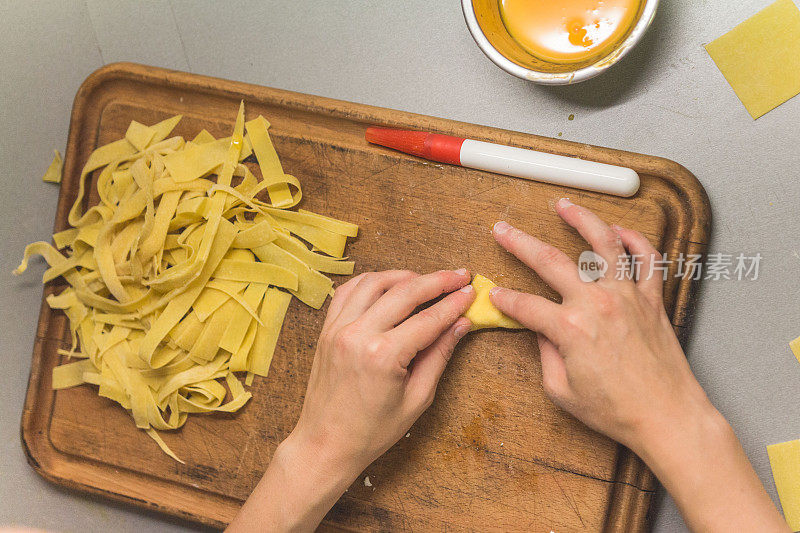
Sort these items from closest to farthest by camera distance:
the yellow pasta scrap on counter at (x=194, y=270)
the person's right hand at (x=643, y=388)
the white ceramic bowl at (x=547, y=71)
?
the person's right hand at (x=643, y=388), the white ceramic bowl at (x=547, y=71), the yellow pasta scrap on counter at (x=194, y=270)

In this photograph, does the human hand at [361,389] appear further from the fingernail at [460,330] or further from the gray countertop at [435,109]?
the gray countertop at [435,109]

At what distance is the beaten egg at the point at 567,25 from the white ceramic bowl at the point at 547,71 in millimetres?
37

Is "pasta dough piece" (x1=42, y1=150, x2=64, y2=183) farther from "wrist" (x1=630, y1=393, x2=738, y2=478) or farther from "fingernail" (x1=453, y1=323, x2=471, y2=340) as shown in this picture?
"wrist" (x1=630, y1=393, x2=738, y2=478)

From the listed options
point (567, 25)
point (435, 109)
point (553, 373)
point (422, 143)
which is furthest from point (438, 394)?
point (567, 25)

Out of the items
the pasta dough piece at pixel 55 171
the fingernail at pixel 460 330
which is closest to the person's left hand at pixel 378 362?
the fingernail at pixel 460 330

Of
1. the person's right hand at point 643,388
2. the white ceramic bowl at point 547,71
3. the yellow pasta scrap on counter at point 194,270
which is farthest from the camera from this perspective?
the yellow pasta scrap on counter at point 194,270

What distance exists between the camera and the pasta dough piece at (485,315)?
1.08 m

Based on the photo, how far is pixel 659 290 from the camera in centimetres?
105

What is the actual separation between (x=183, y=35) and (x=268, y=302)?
718 millimetres

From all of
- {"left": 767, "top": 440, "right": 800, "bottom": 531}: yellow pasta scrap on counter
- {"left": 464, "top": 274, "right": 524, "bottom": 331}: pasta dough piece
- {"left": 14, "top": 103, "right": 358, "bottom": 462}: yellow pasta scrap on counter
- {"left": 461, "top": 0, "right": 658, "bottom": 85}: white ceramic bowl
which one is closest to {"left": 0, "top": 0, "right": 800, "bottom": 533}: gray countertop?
{"left": 767, "top": 440, "right": 800, "bottom": 531}: yellow pasta scrap on counter

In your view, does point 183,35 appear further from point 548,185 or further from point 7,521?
point 7,521

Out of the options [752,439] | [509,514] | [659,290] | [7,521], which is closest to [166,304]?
[7,521]

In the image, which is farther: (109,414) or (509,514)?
(109,414)

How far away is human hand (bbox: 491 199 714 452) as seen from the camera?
0.98 meters
